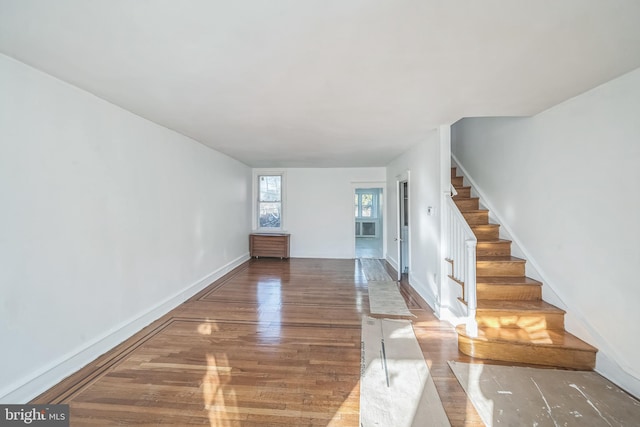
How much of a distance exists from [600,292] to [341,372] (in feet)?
7.78

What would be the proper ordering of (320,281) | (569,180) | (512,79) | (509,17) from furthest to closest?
(320,281), (569,180), (512,79), (509,17)

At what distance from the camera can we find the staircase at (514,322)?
7.30 feet


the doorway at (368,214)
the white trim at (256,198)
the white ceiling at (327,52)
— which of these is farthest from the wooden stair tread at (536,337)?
the doorway at (368,214)

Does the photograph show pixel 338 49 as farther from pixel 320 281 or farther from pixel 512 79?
pixel 320 281

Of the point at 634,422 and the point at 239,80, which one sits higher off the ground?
→ the point at 239,80

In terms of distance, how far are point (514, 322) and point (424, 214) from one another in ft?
5.77

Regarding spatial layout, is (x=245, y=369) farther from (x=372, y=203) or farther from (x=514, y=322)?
(x=372, y=203)

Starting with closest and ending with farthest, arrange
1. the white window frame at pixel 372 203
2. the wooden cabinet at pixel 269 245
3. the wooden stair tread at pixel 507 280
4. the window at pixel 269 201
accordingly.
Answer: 1. the wooden stair tread at pixel 507 280
2. the wooden cabinet at pixel 269 245
3. the window at pixel 269 201
4. the white window frame at pixel 372 203

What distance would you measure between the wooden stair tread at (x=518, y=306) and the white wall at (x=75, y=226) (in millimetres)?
3735

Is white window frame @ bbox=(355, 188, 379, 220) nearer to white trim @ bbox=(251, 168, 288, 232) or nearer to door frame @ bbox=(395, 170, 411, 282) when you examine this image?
white trim @ bbox=(251, 168, 288, 232)

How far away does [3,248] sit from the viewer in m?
1.68

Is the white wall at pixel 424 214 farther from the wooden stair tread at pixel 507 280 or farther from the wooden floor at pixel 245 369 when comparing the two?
the wooden stair tread at pixel 507 280

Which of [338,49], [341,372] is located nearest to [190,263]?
[341,372]

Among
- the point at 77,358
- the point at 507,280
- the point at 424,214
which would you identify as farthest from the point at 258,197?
the point at 507,280
